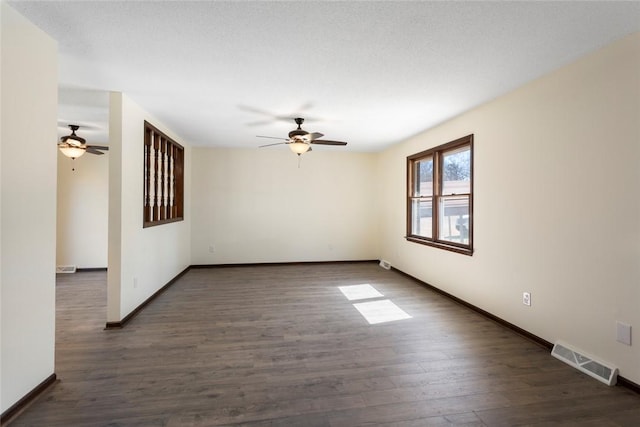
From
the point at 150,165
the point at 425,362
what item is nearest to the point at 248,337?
the point at 425,362

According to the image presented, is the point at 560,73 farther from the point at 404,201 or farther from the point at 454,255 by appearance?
the point at 404,201

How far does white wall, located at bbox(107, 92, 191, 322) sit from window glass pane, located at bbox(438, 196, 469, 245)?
4.08m

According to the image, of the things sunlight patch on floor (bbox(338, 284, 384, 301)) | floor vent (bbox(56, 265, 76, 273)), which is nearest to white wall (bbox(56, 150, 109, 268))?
floor vent (bbox(56, 265, 76, 273))

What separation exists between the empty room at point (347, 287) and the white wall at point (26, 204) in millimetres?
15

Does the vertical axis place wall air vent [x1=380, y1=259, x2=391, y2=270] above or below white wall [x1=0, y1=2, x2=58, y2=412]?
below

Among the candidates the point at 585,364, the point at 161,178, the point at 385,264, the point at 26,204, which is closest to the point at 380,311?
the point at 585,364

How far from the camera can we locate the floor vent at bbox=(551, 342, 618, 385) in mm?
2115

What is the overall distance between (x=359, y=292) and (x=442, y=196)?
1.89 metres

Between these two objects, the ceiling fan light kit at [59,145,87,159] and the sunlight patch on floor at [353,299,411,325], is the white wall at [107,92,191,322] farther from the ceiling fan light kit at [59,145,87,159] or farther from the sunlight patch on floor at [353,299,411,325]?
the sunlight patch on floor at [353,299,411,325]

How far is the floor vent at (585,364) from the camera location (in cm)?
211

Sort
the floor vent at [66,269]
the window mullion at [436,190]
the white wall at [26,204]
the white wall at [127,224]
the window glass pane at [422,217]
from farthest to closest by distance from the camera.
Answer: the floor vent at [66,269], the window glass pane at [422,217], the window mullion at [436,190], the white wall at [127,224], the white wall at [26,204]

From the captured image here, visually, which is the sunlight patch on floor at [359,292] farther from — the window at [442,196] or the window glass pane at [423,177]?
the window glass pane at [423,177]

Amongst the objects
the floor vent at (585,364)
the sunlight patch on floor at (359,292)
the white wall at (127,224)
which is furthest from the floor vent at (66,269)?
the floor vent at (585,364)

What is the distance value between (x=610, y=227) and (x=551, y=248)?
51 centimetres
